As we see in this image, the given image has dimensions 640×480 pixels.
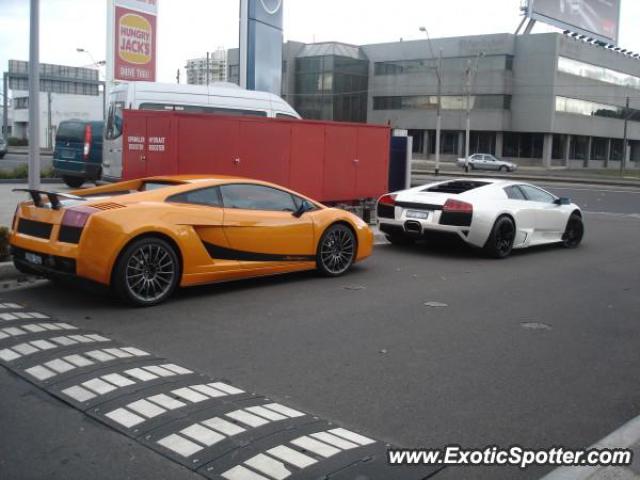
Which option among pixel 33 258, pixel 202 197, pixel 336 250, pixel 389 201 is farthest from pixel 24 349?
pixel 389 201

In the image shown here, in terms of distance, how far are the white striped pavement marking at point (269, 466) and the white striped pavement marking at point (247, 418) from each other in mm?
433

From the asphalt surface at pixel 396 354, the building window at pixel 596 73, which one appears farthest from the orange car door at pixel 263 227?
the building window at pixel 596 73

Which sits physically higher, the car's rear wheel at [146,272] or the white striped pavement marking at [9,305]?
the car's rear wheel at [146,272]

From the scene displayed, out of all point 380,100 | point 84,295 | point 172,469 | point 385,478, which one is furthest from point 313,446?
point 380,100

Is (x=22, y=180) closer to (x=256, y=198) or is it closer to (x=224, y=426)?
(x=256, y=198)

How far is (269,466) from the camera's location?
3.76 meters

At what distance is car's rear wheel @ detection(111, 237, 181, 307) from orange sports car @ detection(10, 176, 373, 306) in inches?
0.4

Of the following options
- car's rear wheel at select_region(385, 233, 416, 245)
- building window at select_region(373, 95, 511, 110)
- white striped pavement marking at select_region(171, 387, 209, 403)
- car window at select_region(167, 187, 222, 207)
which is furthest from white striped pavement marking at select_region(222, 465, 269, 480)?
building window at select_region(373, 95, 511, 110)

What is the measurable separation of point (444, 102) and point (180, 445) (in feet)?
225

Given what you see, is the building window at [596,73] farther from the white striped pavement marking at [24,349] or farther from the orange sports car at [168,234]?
the white striped pavement marking at [24,349]

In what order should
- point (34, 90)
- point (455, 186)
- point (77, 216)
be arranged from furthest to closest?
point (455, 186) → point (34, 90) → point (77, 216)

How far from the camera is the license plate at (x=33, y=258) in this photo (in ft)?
23.7

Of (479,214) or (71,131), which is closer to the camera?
(479,214)

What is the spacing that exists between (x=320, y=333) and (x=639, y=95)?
8333cm
